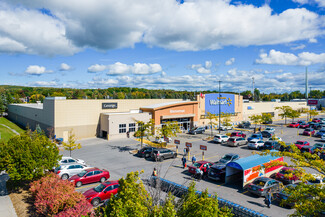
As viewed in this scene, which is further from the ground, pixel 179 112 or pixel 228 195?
pixel 179 112

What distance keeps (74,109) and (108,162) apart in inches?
661

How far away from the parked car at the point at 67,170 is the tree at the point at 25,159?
2818 mm

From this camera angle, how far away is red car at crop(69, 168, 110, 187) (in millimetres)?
18766

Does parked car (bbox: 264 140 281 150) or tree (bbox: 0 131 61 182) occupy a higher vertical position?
tree (bbox: 0 131 61 182)

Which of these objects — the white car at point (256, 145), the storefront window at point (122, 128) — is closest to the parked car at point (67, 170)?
the storefront window at point (122, 128)

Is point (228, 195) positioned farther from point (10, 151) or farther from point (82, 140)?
point (82, 140)

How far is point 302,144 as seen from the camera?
104 feet

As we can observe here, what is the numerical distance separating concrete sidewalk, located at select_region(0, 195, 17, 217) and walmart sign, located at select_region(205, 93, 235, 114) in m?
43.2

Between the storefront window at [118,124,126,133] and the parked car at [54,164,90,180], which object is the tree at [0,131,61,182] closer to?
the parked car at [54,164,90,180]

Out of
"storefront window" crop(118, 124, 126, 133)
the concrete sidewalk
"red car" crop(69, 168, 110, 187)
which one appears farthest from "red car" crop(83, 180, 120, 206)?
"storefront window" crop(118, 124, 126, 133)

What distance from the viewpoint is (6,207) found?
15039 mm

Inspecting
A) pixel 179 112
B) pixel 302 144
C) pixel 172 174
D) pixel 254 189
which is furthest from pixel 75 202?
pixel 179 112

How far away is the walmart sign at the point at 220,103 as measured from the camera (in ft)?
176

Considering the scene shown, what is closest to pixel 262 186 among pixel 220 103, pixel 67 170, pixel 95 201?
pixel 95 201
